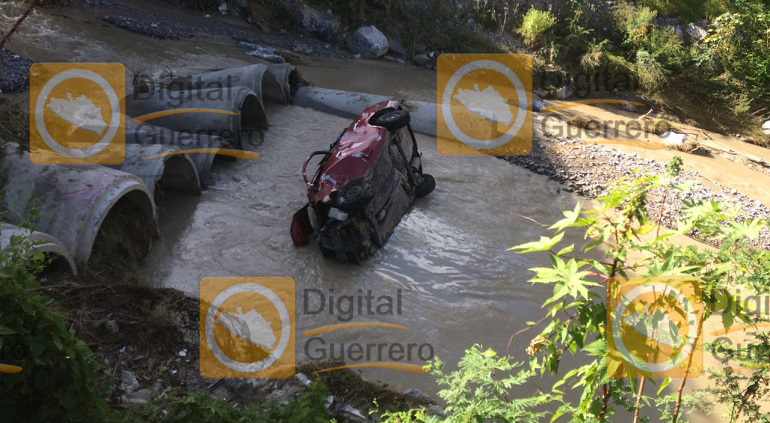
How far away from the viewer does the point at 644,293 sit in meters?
1.97

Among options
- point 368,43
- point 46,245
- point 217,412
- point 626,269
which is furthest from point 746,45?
point 46,245

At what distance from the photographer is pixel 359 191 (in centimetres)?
603

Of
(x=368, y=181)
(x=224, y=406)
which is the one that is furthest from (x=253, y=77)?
(x=224, y=406)

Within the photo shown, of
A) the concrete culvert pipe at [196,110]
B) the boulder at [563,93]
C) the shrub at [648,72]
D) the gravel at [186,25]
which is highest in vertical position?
the gravel at [186,25]

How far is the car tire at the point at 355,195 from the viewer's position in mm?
5961

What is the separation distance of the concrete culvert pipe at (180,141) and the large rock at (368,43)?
24.2ft

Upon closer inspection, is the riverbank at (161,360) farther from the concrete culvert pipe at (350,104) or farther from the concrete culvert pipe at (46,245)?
the concrete culvert pipe at (350,104)

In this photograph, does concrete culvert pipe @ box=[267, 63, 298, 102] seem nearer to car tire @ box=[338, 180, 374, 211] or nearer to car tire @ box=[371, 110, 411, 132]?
car tire @ box=[371, 110, 411, 132]

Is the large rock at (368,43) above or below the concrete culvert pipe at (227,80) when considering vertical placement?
above

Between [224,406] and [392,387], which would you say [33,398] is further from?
[392,387]

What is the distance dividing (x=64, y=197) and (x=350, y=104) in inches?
255

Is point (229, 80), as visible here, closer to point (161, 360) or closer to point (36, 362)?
point (161, 360)

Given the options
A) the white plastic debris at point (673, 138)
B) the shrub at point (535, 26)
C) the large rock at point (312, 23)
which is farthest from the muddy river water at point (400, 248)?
the shrub at point (535, 26)

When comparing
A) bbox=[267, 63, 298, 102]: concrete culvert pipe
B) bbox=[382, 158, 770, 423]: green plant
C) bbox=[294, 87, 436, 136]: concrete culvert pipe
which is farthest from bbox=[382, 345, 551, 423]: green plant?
bbox=[267, 63, 298, 102]: concrete culvert pipe
